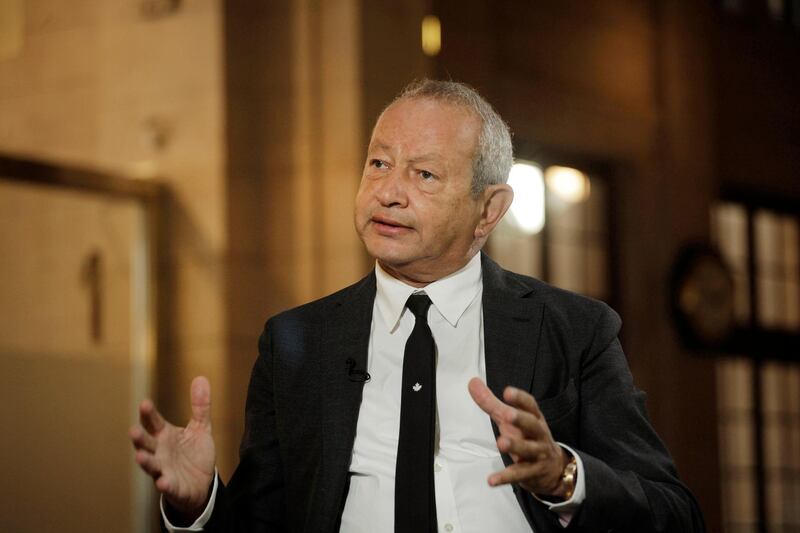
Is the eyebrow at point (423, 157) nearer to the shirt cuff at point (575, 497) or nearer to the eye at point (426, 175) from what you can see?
the eye at point (426, 175)

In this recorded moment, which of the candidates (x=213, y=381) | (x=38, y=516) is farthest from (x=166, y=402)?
(x=38, y=516)

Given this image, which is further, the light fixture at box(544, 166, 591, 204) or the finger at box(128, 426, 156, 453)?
the light fixture at box(544, 166, 591, 204)

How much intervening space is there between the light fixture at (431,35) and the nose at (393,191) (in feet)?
11.9

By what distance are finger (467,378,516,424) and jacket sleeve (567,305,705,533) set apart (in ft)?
0.80

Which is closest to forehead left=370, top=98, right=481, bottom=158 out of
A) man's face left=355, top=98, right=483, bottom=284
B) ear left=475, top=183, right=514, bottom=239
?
man's face left=355, top=98, right=483, bottom=284

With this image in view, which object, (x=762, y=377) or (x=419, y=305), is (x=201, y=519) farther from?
(x=762, y=377)

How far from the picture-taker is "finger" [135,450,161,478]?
2.09m

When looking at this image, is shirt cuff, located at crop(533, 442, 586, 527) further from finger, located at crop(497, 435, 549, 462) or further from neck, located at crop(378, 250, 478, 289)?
neck, located at crop(378, 250, 478, 289)

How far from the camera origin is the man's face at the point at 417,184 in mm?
2379

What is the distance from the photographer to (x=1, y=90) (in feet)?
20.7

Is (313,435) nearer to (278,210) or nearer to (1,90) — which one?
(278,210)

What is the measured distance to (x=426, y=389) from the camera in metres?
2.32

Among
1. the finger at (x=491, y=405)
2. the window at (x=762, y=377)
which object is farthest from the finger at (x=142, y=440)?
the window at (x=762, y=377)

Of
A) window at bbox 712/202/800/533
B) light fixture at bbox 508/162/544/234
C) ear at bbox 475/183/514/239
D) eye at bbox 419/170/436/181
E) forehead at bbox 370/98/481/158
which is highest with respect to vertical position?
light fixture at bbox 508/162/544/234
